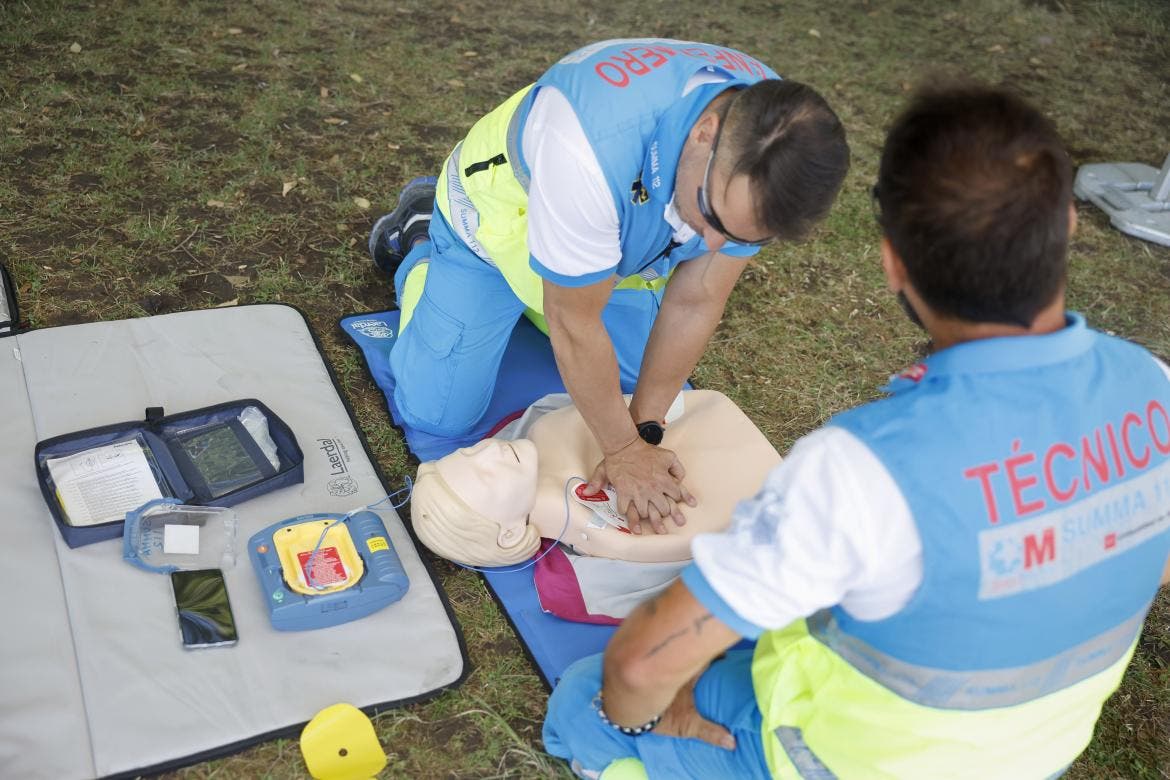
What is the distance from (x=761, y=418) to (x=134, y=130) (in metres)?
2.54

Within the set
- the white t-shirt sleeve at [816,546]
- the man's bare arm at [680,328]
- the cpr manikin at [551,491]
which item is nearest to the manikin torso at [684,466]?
the cpr manikin at [551,491]

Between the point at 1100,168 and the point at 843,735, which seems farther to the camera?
the point at 1100,168

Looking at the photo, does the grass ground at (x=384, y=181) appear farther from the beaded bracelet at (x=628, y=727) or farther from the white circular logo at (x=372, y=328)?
the beaded bracelet at (x=628, y=727)

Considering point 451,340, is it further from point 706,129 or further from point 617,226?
point 706,129

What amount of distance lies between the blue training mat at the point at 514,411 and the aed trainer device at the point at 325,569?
0.28 meters

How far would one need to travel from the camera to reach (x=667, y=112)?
2.06 meters

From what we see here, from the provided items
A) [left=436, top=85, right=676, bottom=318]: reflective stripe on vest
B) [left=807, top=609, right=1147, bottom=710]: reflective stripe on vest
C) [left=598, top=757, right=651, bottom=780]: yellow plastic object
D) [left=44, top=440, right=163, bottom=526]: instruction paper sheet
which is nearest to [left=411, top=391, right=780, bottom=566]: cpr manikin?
[left=436, top=85, right=676, bottom=318]: reflective stripe on vest

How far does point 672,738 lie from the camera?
1.84 meters

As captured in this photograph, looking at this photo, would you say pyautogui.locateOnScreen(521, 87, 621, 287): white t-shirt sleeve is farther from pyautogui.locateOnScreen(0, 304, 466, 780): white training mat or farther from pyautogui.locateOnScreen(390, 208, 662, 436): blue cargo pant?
pyautogui.locateOnScreen(0, 304, 466, 780): white training mat

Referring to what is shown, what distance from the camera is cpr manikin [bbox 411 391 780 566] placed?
2.28 metres

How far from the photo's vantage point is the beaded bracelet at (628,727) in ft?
5.74

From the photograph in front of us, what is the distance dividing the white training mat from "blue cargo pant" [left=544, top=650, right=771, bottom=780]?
292 mm

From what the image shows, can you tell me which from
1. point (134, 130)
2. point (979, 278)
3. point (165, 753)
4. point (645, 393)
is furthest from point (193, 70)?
point (979, 278)

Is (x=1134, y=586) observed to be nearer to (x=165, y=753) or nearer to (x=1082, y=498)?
(x=1082, y=498)
